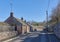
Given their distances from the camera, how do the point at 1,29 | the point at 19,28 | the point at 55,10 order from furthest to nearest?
the point at 55,10, the point at 19,28, the point at 1,29

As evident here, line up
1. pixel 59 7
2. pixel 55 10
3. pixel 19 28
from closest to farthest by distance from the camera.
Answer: pixel 19 28 → pixel 59 7 → pixel 55 10

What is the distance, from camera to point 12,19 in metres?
64.6

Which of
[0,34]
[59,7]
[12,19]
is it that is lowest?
[0,34]

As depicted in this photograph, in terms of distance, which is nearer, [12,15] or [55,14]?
[12,15]

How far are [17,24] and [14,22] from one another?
1.34m

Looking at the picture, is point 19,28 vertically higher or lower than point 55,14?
lower

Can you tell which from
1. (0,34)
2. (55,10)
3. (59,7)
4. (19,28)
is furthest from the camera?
(55,10)

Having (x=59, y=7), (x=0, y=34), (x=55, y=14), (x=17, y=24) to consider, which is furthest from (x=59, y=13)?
(x=0, y=34)

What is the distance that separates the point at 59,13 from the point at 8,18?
61.3 feet

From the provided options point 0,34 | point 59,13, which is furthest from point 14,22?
point 0,34

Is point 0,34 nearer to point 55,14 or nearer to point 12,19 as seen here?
point 12,19

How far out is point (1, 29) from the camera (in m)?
39.6

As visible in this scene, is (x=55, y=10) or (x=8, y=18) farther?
(x=55, y=10)

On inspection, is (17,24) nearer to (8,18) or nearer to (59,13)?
(8,18)
